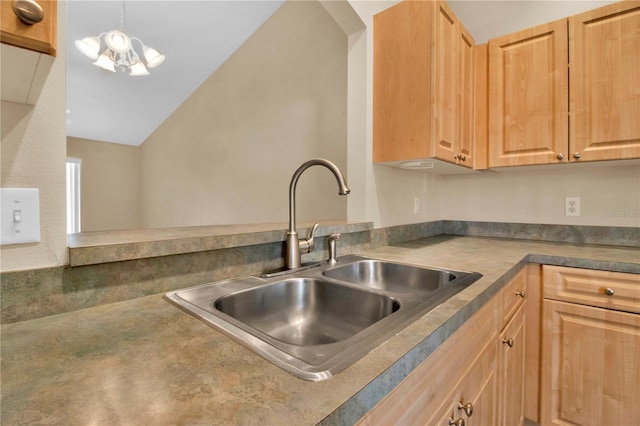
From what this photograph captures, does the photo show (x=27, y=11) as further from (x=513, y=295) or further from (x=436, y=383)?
(x=513, y=295)

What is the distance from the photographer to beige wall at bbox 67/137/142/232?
5598 mm

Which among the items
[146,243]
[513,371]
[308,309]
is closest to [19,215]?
[146,243]

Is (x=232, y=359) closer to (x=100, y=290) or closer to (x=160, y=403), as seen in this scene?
(x=160, y=403)

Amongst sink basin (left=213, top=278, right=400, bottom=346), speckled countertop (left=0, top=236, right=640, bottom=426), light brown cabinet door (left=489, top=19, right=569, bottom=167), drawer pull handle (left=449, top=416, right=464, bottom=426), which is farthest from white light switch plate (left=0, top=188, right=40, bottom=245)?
light brown cabinet door (left=489, top=19, right=569, bottom=167)

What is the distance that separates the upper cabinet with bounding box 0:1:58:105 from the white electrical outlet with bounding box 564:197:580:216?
2.40m

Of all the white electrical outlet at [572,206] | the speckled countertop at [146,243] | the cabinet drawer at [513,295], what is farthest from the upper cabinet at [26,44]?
the white electrical outlet at [572,206]

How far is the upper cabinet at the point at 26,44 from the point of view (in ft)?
1.35

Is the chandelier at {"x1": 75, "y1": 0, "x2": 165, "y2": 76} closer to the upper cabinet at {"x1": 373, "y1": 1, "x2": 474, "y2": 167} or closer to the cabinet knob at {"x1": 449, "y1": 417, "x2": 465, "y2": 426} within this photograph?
the upper cabinet at {"x1": 373, "y1": 1, "x2": 474, "y2": 167}

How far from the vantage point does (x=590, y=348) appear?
1336 millimetres

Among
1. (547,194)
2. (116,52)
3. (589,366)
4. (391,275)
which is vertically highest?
(116,52)

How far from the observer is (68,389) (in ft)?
1.38

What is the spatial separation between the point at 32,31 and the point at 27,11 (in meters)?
0.02

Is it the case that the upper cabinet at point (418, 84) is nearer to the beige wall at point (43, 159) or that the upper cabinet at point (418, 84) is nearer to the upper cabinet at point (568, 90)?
the upper cabinet at point (568, 90)

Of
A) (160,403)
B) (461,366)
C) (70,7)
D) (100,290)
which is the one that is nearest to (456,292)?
(461,366)
